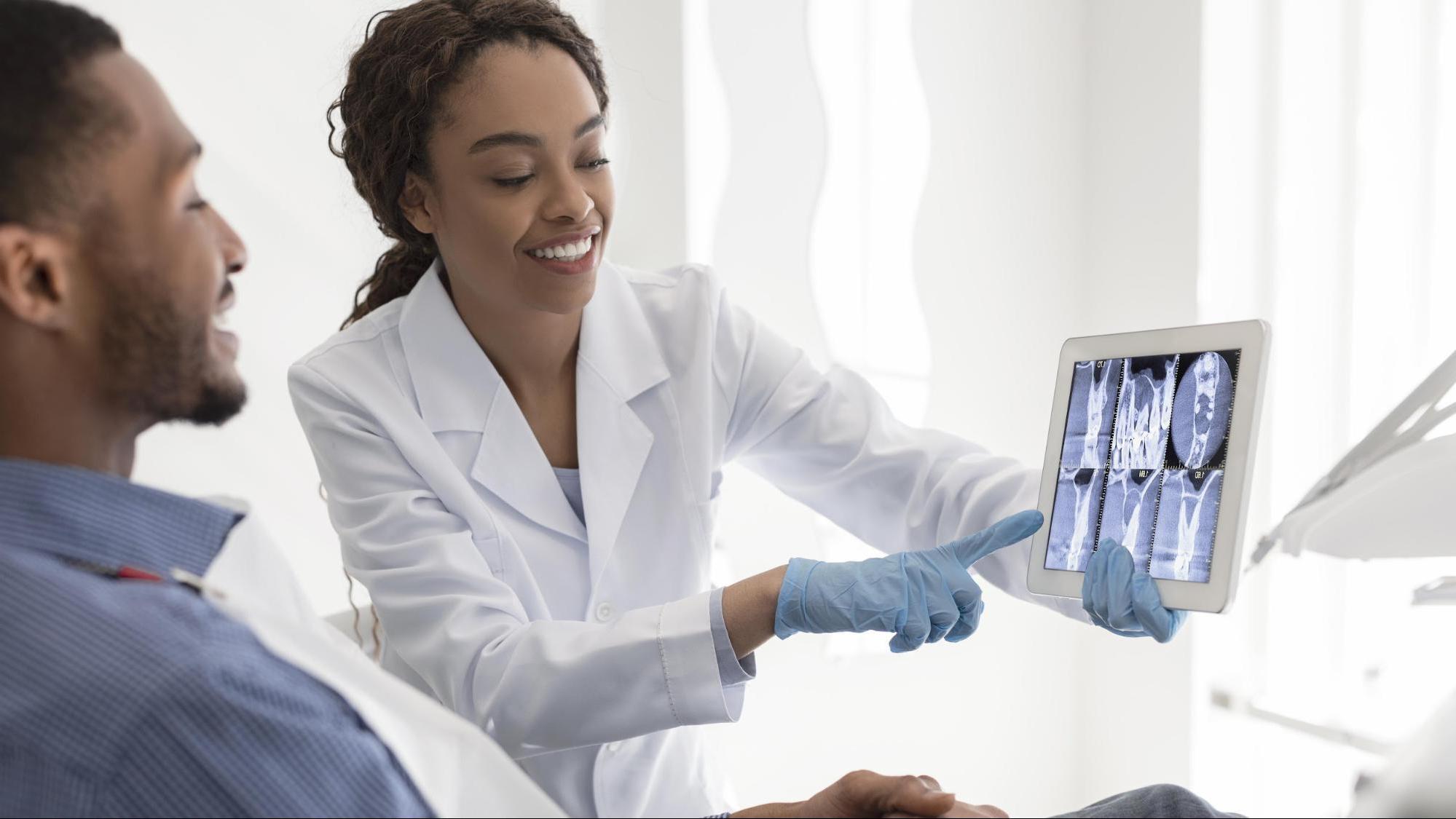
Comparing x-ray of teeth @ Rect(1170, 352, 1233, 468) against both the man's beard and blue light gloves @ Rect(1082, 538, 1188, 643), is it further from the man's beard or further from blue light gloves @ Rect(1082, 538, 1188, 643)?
the man's beard

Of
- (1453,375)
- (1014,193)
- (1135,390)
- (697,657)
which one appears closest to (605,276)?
(697,657)

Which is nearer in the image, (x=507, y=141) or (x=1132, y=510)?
(x=1132, y=510)

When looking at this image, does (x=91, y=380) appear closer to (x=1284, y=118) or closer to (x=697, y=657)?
(x=697, y=657)

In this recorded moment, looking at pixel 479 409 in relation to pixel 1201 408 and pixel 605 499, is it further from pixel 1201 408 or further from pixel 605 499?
pixel 1201 408

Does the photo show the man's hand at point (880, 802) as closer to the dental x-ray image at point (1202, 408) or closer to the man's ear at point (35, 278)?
the dental x-ray image at point (1202, 408)

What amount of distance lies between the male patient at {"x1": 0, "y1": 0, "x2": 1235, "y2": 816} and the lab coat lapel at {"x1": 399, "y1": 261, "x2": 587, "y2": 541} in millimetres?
515

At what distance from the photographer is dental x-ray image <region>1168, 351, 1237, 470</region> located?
3.67ft

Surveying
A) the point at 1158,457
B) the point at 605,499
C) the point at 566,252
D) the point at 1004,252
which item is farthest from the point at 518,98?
the point at 1004,252

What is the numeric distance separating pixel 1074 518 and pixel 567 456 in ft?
2.21

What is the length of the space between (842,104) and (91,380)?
1767 mm

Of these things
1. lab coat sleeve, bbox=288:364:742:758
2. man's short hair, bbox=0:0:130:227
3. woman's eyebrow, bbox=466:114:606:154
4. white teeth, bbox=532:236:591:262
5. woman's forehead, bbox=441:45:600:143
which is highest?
woman's forehead, bbox=441:45:600:143

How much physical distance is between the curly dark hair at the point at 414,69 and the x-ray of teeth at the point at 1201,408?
822mm

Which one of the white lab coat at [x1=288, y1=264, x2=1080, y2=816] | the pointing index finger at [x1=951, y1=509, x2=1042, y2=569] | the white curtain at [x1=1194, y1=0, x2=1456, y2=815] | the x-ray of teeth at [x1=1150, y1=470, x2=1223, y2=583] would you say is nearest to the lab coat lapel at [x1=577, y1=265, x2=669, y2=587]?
the white lab coat at [x1=288, y1=264, x2=1080, y2=816]

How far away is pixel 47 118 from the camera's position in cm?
81
